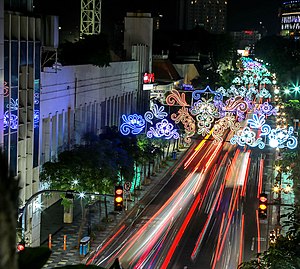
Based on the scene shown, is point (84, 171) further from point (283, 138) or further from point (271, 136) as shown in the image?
point (271, 136)

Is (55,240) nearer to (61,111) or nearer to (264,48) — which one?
(61,111)

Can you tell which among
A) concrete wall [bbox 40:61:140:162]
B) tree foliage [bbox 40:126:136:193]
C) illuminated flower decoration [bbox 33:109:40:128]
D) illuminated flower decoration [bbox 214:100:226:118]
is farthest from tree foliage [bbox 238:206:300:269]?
illuminated flower decoration [bbox 214:100:226:118]

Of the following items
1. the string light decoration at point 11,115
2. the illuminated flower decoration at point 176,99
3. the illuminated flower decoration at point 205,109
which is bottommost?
the illuminated flower decoration at point 205,109

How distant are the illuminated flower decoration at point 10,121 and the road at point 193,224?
7046mm

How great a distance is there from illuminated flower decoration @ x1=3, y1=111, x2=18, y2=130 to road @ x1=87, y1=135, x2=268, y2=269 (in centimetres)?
705

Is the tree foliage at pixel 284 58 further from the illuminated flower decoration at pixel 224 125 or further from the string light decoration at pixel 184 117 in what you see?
the illuminated flower decoration at pixel 224 125

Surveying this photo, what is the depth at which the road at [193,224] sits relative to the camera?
30.3 m

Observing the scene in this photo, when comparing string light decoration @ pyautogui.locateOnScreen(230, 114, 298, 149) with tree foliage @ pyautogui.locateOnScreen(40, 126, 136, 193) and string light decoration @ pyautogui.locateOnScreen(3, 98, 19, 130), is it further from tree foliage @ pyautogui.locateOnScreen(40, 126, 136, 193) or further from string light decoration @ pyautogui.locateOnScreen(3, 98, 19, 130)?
string light decoration @ pyautogui.locateOnScreen(3, 98, 19, 130)

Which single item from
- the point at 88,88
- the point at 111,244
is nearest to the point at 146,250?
the point at 111,244

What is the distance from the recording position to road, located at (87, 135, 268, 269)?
30297 millimetres

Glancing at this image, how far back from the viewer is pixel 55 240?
3369 centimetres

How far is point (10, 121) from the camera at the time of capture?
28562mm

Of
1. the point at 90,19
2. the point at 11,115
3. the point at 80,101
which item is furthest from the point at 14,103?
the point at 90,19

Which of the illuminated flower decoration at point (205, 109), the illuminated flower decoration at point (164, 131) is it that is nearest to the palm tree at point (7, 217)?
the illuminated flower decoration at point (164, 131)
